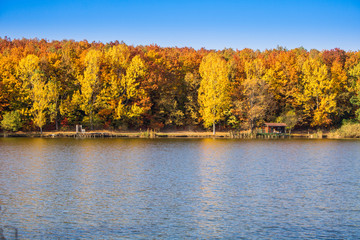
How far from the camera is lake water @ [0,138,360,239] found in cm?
1892

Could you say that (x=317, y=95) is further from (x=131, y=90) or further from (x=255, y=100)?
(x=131, y=90)

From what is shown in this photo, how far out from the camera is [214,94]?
88.2 meters

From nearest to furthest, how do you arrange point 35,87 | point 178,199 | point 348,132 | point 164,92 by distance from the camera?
point 178,199 → point 35,87 → point 348,132 → point 164,92

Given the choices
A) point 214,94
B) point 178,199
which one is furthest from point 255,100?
point 178,199

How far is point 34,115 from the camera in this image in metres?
82.1

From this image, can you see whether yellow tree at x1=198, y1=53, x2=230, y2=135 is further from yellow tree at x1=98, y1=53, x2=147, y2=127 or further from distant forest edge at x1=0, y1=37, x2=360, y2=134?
yellow tree at x1=98, y1=53, x2=147, y2=127

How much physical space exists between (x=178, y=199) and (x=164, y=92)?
68.6 metres

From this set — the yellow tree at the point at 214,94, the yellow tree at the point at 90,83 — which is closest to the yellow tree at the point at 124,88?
the yellow tree at the point at 90,83

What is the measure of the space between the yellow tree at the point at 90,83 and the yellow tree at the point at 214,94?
22.9m

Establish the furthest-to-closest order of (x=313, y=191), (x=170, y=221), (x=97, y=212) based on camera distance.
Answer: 1. (x=313, y=191)
2. (x=97, y=212)
3. (x=170, y=221)

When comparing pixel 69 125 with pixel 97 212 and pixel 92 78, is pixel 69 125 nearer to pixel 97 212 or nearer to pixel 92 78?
pixel 92 78

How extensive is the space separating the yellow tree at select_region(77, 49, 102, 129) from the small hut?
37.1 metres

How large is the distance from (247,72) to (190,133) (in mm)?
20775

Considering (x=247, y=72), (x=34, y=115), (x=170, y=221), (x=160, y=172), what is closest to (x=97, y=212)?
(x=170, y=221)
